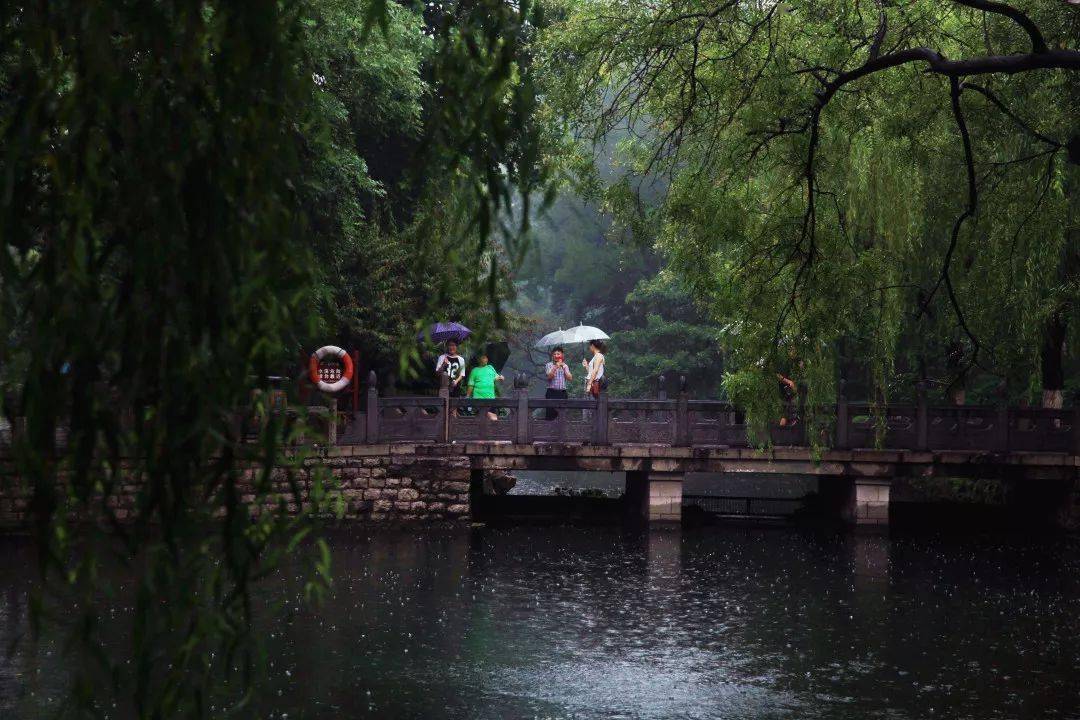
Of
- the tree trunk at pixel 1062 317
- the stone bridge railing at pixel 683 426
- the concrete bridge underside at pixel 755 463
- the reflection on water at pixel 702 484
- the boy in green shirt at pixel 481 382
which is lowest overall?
the reflection on water at pixel 702 484

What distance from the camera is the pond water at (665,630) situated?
11.1 metres

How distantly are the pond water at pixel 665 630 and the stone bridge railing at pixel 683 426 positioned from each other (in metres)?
1.63

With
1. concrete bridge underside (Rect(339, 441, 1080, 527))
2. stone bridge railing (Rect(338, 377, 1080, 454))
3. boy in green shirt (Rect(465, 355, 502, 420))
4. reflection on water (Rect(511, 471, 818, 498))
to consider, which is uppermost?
boy in green shirt (Rect(465, 355, 502, 420))

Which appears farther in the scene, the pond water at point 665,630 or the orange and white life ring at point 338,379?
Result: the orange and white life ring at point 338,379

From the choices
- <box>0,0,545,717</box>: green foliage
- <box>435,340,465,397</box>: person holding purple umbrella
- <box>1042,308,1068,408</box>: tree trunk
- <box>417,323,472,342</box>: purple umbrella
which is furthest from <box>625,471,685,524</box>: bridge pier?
<box>0,0,545,717</box>: green foliage

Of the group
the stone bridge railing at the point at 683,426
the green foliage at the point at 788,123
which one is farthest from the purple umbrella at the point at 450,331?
the green foliage at the point at 788,123

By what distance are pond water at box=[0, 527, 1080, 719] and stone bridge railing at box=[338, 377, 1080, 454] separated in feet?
5.36

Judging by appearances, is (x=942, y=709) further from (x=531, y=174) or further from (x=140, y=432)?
(x=140, y=432)

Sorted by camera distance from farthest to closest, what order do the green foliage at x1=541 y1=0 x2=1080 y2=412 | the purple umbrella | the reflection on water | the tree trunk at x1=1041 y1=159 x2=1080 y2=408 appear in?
the reflection on water → the purple umbrella → the tree trunk at x1=1041 y1=159 x2=1080 y2=408 → the green foliage at x1=541 y1=0 x2=1080 y2=412

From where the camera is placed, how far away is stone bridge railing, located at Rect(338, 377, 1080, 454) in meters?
21.8

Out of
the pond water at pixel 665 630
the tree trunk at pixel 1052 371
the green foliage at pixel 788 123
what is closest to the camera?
the green foliage at pixel 788 123

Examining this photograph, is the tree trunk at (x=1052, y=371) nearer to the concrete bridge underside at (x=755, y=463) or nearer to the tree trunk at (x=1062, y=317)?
the tree trunk at (x=1062, y=317)

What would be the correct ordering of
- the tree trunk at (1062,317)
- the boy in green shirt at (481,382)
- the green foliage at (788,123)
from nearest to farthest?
the green foliage at (788,123), the tree trunk at (1062,317), the boy in green shirt at (481,382)

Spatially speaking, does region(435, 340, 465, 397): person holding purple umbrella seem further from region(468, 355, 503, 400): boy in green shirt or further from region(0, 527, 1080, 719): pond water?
region(0, 527, 1080, 719): pond water
